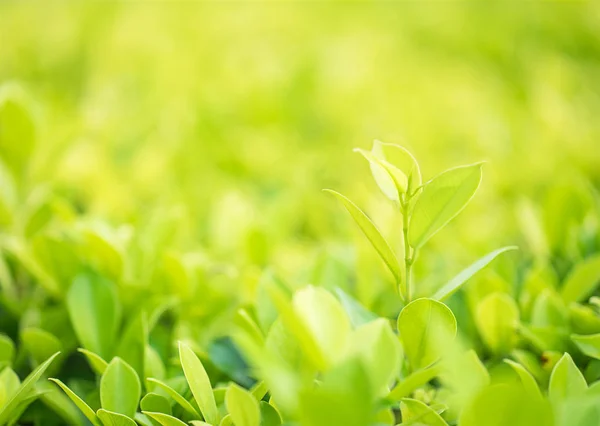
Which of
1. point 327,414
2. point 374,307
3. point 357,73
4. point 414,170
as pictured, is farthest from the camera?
point 357,73

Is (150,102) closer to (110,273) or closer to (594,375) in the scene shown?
(110,273)

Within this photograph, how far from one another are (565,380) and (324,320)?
33 cm

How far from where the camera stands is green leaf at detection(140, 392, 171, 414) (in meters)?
0.76

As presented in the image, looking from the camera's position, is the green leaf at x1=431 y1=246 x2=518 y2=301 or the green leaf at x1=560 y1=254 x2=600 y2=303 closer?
the green leaf at x1=431 y1=246 x2=518 y2=301

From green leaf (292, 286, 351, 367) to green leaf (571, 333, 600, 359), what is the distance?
1.20ft

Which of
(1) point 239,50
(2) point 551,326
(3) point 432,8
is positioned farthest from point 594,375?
(3) point 432,8

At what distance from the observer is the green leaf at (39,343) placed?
0.88 metres

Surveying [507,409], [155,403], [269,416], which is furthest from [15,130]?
[507,409]

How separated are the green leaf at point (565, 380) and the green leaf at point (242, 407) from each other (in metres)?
0.37

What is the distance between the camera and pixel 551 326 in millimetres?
930

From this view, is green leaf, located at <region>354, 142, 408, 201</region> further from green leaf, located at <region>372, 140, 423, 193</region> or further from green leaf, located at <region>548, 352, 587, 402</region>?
green leaf, located at <region>548, 352, 587, 402</region>

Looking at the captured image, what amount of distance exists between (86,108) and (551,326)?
5.47ft

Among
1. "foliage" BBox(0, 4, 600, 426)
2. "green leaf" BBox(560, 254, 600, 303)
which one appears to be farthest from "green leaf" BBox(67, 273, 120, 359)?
"green leaf" BBox(560, 254, 600, 303)

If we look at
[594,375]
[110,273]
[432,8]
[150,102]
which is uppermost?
[432,8]
